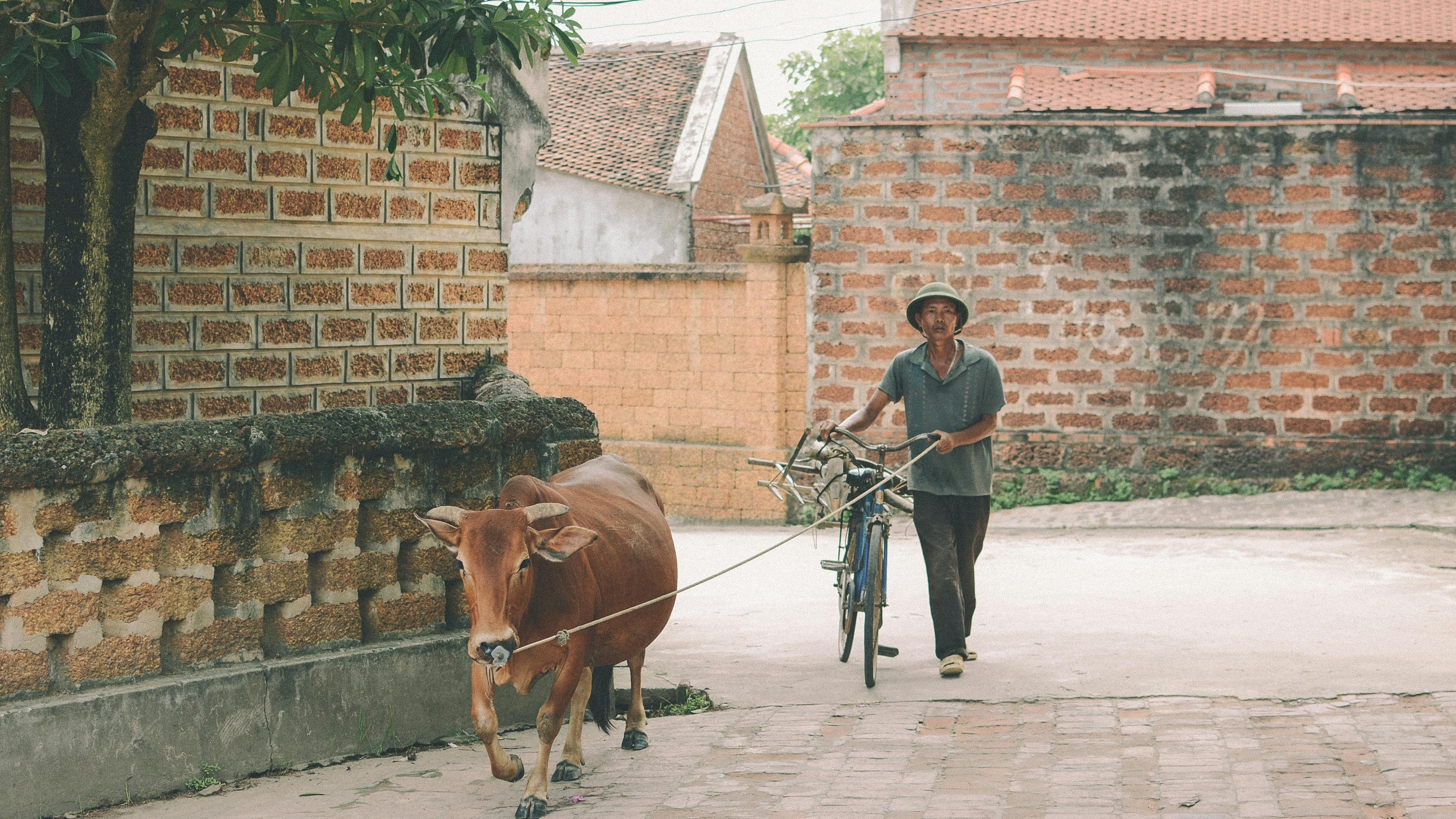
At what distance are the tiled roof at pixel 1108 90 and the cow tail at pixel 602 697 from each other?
13.0 metres

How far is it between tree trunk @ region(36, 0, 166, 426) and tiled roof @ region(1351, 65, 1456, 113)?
15852 millimetres

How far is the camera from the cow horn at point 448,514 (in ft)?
17.0

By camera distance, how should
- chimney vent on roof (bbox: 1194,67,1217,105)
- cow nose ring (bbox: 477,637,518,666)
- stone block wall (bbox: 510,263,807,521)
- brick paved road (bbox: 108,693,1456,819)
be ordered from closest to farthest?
cow nose ring (bbox: 477,637,518,666) → brick paved road (bbox: 108,693,1456,819) → stone block wall (bbox: 510,263,807,521) → chimney vent on roof (bbox: 1194,67,1217,105)

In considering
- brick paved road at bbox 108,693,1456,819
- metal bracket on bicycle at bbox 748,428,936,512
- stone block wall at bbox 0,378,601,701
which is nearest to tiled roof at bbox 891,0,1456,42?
metal bracket on bicycle at bbox 748,428,936,512

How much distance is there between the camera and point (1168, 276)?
43.3 feet

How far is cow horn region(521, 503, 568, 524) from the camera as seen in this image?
5.13 m

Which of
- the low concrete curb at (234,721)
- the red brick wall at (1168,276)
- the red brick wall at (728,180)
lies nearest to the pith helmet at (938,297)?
the low concrete curb at (234,721)

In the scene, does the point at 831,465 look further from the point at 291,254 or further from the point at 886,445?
the point at 291,254

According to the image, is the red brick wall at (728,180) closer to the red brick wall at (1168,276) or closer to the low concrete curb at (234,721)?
the red brick wall at (1168,276)

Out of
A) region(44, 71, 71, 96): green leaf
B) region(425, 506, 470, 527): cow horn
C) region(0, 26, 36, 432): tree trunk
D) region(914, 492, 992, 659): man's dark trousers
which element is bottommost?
region(914, 492, 992, 659): man's dark trousers

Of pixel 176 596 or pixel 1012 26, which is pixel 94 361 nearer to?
pixel 176 596

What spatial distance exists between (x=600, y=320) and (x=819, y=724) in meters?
9.78

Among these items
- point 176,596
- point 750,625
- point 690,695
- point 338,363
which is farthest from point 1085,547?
point 176,596

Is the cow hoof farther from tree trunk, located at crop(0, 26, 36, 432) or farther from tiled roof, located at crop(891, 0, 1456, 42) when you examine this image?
tiled roof, located at crop(891, 0, 1456, 42)
